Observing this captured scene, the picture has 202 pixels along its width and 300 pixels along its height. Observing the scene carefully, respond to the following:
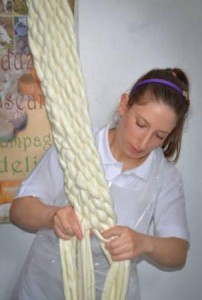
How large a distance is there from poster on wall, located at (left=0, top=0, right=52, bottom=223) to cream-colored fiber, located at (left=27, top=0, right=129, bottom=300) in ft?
1.37

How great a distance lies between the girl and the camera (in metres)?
0.66

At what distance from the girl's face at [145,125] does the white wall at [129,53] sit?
10.6 inches

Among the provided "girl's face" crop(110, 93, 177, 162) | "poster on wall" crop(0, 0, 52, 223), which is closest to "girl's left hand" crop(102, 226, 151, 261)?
"girl's face" crop(110, 93, 177, 162)

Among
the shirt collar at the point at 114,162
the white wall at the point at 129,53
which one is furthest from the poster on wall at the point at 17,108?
the shirt collar at the point at 114,162

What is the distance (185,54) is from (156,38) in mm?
79

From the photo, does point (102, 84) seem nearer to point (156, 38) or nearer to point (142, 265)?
point (156, 38)

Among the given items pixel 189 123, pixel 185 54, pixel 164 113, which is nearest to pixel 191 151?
pixel 189 123

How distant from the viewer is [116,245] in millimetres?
507

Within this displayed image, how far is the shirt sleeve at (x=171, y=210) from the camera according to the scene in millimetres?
710

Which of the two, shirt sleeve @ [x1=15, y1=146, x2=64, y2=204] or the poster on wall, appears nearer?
shirt sleeve @ [x1=15, y1=146, x2=64, y2=204]

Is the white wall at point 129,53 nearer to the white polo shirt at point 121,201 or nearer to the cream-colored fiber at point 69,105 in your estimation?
the white polo shirt at point 121,201

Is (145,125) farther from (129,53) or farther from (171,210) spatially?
(129,53)

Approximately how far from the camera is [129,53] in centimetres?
95

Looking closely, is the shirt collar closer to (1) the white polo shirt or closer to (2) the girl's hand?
(1) the white polo shirt
